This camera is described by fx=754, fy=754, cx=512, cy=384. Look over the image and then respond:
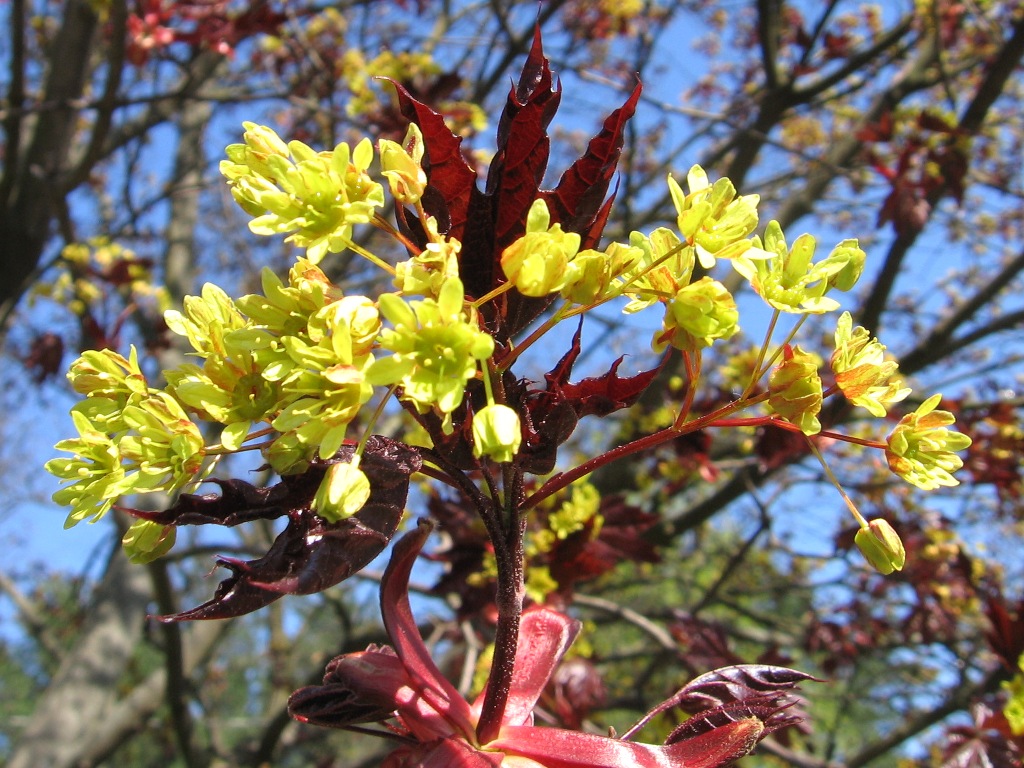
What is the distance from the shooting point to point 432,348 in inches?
30.9

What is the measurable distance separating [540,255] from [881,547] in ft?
1.97

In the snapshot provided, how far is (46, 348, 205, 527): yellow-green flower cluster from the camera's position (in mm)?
866

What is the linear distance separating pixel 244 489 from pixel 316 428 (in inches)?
6.6

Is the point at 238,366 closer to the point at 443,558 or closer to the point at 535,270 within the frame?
the point at 535,270

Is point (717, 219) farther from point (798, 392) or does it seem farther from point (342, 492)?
point (342, 492)

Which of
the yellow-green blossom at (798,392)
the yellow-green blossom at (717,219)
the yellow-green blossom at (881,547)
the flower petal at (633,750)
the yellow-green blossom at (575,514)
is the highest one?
the yellow-green blossom at (717,219)

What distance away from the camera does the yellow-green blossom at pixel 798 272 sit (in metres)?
0.92

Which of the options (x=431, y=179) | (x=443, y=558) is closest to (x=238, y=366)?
(x=431, y=179)

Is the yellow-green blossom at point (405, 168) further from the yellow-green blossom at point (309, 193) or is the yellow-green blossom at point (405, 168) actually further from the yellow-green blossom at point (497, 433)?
the yellow-green blossom at point (497, 433)

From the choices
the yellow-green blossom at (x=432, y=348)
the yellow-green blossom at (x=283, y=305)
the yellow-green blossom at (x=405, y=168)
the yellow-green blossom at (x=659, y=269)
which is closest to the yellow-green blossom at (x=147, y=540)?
the yellow-green blossom at (x=283, y=305)

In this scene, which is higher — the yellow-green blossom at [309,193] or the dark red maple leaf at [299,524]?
the yellow-green blossom at [309,193]

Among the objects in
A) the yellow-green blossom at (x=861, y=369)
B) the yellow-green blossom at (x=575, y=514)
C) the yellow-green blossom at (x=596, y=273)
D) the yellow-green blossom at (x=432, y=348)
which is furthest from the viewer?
the yellow-green blossom at (x=575, y=514)

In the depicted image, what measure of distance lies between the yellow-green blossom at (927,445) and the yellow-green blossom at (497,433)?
550 millimetres

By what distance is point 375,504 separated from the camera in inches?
34.5
